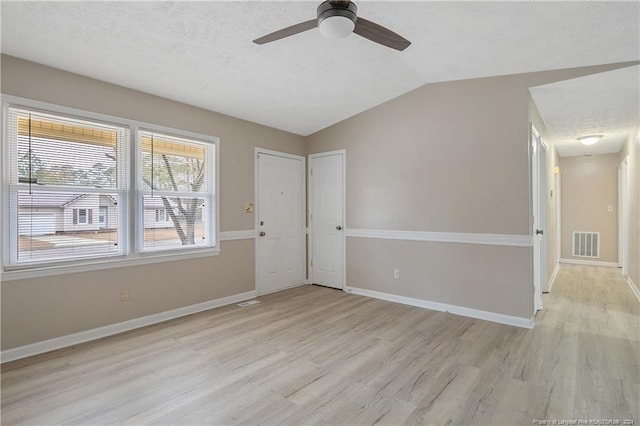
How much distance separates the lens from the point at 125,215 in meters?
3.45

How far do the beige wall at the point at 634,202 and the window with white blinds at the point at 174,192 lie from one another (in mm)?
5771

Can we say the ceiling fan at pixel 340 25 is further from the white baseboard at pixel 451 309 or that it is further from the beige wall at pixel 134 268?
the white baseboard at pixel 451 309

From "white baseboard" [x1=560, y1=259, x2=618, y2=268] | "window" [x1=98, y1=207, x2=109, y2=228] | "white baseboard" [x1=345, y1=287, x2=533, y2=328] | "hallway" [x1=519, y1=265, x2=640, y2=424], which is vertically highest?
"window" [x1=98, y1=207, x2=109, y2=228]

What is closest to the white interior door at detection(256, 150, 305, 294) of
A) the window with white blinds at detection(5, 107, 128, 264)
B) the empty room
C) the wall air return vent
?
the empty room

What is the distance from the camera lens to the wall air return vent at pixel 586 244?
272 inches

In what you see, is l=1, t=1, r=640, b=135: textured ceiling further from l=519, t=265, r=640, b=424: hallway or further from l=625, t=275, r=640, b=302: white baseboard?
l=625, t=275, r=640, b=302: white baseboard

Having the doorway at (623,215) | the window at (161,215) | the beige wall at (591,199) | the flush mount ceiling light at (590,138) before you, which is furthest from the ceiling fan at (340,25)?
the beige wall at (591,199)

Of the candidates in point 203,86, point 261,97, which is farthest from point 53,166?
point 261,97

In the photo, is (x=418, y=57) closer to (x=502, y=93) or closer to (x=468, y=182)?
(x=502, y=93)

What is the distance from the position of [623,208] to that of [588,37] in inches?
192

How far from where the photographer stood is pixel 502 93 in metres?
3.63

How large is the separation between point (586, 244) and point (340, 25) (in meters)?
7.76

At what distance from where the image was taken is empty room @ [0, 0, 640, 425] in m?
2.31

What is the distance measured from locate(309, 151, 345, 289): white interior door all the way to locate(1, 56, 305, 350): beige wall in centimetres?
77
